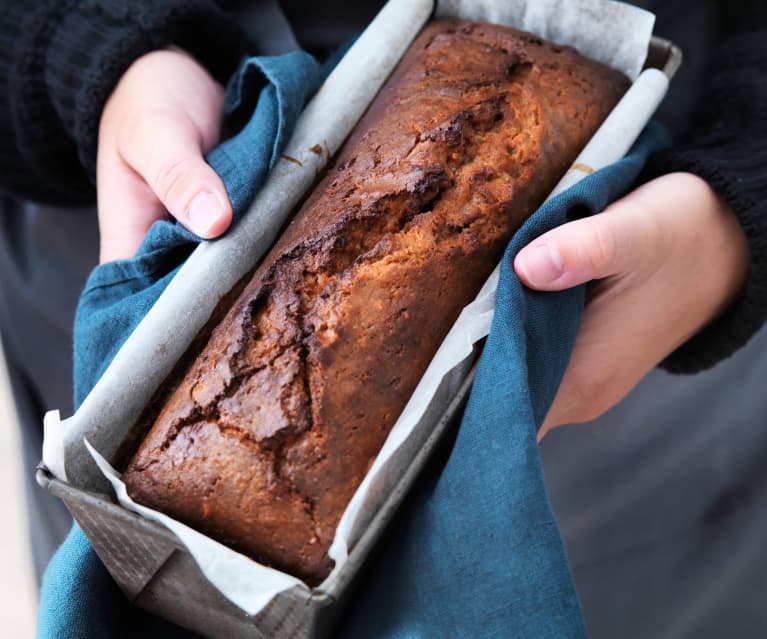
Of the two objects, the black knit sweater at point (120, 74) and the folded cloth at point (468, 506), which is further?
the black knit sweater at point (120, 74)

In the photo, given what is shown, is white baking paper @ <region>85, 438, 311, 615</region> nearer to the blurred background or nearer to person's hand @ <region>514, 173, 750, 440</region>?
person's hand @ <region>514, 173, 750, 440</region>

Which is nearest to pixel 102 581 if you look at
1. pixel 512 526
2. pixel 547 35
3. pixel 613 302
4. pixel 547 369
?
pixel 512 526

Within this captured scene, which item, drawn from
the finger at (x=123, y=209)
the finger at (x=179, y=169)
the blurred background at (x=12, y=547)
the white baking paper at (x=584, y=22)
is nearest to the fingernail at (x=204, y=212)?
the finger at (x=179, y=169)

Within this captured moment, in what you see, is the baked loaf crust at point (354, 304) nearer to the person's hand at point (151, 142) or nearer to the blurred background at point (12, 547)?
the person's hand at point (151, 142)

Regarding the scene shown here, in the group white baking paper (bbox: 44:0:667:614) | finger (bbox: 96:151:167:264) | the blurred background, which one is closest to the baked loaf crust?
white baking paper (bbox: 44:0:667:614)

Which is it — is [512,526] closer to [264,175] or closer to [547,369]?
[547,369]

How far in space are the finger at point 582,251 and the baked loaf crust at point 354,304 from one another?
0.31ft

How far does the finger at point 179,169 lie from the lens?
3.11 feet

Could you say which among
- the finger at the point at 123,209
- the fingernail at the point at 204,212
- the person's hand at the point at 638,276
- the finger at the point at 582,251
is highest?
the fingernail at the point at 204,212

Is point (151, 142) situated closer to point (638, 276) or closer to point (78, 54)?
point (78, 54)

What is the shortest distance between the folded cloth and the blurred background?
150cm

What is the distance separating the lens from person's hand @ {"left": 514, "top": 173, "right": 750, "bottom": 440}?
0.90 m

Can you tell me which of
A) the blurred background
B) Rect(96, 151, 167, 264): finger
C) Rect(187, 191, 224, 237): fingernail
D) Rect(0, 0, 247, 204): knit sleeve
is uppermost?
Rect(0, 0, 247, 204): knit sleeve

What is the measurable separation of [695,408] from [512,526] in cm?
96
